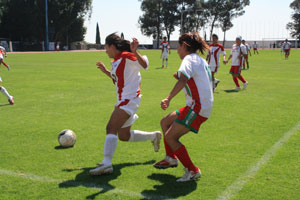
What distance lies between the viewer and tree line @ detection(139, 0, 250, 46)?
297ft

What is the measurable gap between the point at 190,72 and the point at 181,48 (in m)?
0.53

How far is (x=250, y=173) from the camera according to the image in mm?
4281

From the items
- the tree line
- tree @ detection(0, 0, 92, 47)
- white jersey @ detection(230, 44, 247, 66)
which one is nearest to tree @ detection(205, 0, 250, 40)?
the tree line

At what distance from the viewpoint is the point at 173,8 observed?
90.8m

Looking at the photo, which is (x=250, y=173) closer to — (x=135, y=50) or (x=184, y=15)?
(x=135, y=50)

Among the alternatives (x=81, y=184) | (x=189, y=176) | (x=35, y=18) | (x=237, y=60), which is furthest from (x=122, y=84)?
(x=35, y=18)

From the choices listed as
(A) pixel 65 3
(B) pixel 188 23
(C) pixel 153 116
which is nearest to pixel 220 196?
(C) pixel 153 116

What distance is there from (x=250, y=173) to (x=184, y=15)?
89924mm

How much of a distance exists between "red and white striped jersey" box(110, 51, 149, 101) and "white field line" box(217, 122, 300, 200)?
175cm

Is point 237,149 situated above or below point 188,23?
below

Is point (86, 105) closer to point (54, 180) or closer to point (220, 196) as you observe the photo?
→ point (54, 180)

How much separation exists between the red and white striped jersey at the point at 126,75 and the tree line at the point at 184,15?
288 feet

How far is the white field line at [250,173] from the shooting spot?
3699 millimetres

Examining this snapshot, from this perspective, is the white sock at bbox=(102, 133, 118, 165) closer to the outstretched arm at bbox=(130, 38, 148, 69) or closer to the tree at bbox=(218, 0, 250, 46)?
the outstretched arm at bbox=(130, 38, 148, 69)
